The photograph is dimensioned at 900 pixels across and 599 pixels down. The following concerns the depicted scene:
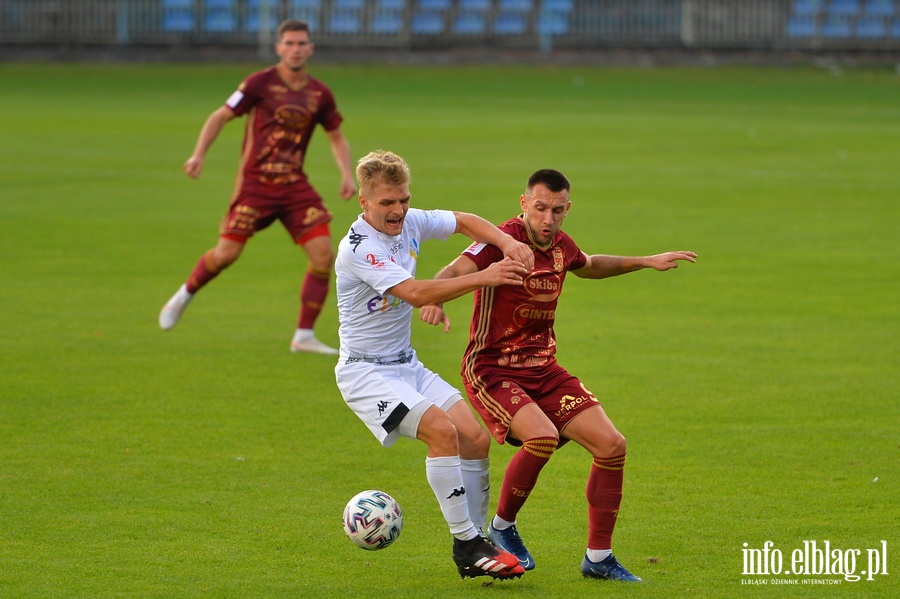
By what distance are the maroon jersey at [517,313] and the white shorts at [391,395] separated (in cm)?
22

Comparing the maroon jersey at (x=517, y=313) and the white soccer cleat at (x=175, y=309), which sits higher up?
the maroon jersey at (x=517, y=313)

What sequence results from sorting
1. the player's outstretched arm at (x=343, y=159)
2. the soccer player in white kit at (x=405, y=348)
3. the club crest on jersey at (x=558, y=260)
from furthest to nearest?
the player's outstretched arm at (x=343, y=159) < the club crest on jersey at (x=558, y=260) < the soccer player in white kit at (x=405, y=348)

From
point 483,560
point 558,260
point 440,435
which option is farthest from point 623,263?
point 483,560

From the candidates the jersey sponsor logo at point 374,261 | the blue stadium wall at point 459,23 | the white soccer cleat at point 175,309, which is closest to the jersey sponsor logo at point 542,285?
the jersey sponsor logo at point 374,261

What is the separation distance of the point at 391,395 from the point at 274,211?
18.1 ft

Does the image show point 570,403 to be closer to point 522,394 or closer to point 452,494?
point 522,394

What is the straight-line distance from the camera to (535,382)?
263 inches

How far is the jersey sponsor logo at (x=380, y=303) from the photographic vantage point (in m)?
6.64

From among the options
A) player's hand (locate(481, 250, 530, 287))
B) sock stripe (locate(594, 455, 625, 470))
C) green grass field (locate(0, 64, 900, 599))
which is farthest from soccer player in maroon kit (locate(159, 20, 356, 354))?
player's hand (locate(481, 250, 530, 287))

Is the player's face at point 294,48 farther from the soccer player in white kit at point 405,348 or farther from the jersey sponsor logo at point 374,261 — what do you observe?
the jersey sponsor logo at point 374,261

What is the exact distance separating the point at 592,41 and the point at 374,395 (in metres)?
40.4

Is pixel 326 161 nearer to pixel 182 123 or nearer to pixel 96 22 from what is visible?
pixel 182 123

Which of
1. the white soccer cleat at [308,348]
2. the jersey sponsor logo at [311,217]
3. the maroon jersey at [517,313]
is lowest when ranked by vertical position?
the white soccer cleat at [308,348]

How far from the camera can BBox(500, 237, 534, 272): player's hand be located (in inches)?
249
